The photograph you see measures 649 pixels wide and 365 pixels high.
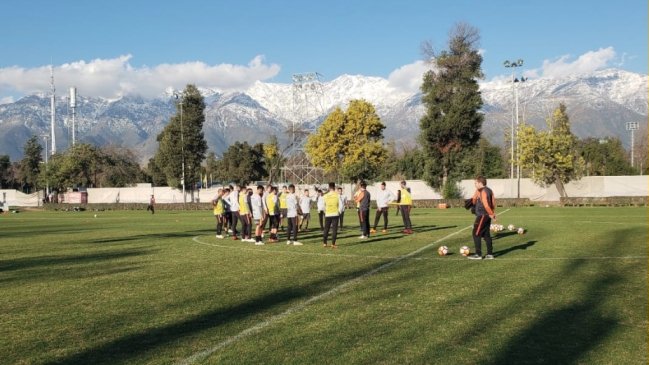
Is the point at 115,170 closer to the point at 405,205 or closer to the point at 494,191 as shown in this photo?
the point at 494,191

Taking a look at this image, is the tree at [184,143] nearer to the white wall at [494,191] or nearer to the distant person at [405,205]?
the white wall at [494,191]

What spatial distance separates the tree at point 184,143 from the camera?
225ft

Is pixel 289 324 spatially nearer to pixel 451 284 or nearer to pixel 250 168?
pixel 451 284

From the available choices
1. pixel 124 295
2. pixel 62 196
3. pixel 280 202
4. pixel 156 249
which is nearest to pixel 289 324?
pixel 124 295

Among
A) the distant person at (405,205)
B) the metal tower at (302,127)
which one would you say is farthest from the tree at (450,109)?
the distant person at (405,205)

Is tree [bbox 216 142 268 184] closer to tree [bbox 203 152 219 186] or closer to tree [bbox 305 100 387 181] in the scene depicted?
tree [bbox 203 152 219 186]

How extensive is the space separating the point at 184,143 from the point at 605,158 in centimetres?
5525

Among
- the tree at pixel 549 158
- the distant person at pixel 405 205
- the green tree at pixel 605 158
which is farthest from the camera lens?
the green tree at pixel 605 158

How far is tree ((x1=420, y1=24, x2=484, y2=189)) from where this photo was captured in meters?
55.9

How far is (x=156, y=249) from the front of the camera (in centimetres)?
1873

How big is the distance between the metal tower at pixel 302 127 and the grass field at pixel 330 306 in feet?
180

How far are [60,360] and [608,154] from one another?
8381 cm

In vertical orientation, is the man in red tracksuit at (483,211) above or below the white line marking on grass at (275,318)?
above

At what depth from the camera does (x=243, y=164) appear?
330 feet
